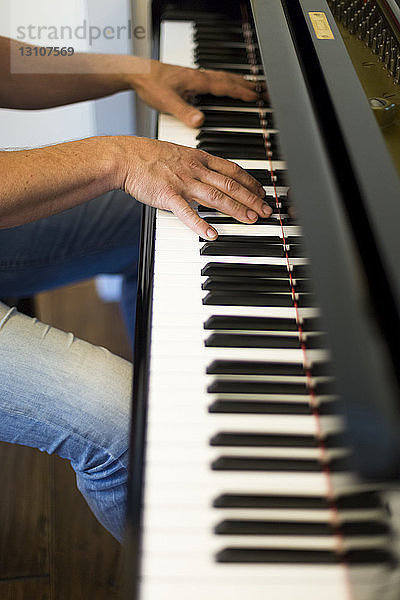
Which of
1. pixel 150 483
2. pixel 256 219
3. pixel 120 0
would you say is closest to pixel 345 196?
pixel 256 219

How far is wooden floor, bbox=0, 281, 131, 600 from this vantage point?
1.46 meters

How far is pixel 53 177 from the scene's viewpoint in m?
1.13

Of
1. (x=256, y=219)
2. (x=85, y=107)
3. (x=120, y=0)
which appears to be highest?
(x=120, y=0)

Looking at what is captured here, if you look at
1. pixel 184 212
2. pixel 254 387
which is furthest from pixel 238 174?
pixel 254 387

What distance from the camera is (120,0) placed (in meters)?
2.15

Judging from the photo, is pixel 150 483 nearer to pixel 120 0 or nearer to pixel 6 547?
pixel 6 547

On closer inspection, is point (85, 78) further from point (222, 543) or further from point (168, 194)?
point (222, 543)

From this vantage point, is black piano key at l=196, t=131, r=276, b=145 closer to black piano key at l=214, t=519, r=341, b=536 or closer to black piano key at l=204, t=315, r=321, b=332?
black piano key at l=204, t=315, r=321, b=332

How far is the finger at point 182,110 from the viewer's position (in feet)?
4.47

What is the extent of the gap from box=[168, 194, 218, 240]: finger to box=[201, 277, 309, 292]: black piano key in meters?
0.10

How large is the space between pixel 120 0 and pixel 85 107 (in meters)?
0.38

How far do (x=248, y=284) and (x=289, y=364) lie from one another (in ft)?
0.58

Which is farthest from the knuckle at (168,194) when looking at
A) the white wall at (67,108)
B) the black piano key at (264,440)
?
the white wall at (67,108)

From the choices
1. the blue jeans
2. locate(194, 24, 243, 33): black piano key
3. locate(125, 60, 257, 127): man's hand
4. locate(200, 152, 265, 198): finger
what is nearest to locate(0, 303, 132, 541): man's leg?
the blue jeans
